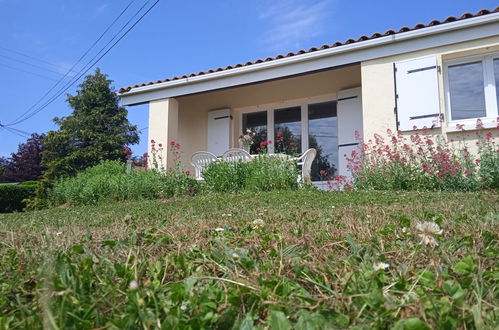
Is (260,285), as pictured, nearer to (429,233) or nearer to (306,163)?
(429,233)

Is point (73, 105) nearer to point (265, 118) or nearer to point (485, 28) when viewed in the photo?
point (265, 118)

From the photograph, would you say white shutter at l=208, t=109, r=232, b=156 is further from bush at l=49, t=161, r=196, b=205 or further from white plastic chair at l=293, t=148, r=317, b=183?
white plastic chair at l=293, t=148, r=317, b=183

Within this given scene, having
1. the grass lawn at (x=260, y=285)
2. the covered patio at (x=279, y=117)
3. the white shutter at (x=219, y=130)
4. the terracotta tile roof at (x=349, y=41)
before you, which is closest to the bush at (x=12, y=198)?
the terracotta tile roof at (x=349, y=41)

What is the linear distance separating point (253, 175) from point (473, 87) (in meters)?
4.31

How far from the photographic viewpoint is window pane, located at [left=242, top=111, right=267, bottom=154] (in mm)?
9984

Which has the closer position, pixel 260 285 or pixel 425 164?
pixel 260 285

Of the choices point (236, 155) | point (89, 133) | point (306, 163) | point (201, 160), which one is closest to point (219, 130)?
point (201, 160)

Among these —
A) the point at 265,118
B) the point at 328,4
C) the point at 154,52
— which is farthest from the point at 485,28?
the point at 154,52

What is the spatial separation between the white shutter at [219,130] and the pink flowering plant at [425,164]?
4114 mm

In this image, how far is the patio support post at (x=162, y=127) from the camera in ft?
27.6

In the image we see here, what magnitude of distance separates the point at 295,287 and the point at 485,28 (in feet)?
22.5

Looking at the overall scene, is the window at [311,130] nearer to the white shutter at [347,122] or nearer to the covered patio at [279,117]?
the covered patio at [279,117]

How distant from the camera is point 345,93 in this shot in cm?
852

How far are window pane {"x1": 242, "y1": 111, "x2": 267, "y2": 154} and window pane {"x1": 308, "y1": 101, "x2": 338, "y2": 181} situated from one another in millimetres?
1322
